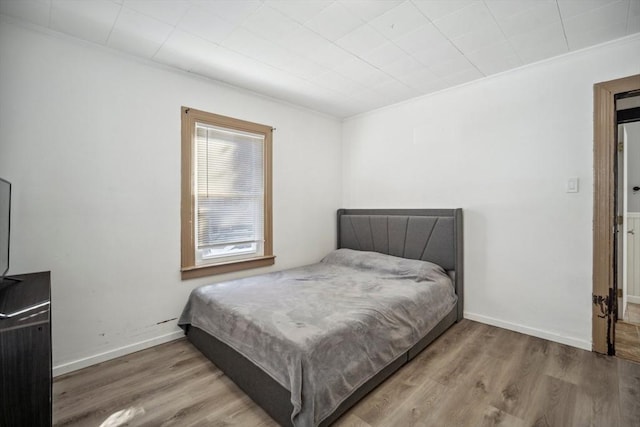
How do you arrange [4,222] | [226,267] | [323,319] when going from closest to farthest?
[4,222] → [323,319] → [226,267]

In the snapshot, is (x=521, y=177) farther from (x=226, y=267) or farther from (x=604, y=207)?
(x=226, y=267)

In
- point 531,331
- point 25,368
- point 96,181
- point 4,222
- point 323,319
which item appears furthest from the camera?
point 531,331

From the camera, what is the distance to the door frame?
2.29 m

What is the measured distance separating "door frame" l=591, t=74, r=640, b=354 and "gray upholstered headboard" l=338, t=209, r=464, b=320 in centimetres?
103

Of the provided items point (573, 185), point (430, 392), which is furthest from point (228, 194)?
point (573, 185)

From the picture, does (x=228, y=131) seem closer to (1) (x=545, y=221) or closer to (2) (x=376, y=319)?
(2) (x=376, y=319)

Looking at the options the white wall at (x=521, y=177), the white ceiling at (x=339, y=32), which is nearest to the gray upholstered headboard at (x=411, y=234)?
the white wall at (x=521, y=177)

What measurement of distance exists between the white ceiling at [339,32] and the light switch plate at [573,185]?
105 cm

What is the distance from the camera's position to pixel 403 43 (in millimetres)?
2277

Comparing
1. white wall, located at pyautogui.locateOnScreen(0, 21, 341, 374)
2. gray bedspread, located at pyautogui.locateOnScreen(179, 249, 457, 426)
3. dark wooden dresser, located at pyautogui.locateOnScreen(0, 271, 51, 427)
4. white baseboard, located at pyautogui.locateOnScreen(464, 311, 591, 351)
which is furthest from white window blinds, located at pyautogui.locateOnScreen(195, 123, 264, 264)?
white baseboard, located at pyautogui.locateOnScreen(464, 311, 591, 351)

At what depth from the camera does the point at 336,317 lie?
6.23 ft

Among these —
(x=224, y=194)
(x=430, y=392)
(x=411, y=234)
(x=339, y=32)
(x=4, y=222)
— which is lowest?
(x=430, y=392)

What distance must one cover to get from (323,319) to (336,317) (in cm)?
9

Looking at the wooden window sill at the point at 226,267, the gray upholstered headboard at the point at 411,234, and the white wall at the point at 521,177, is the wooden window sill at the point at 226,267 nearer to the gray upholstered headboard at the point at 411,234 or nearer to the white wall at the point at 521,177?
the gray upholstered headboard at the point at 411,234
